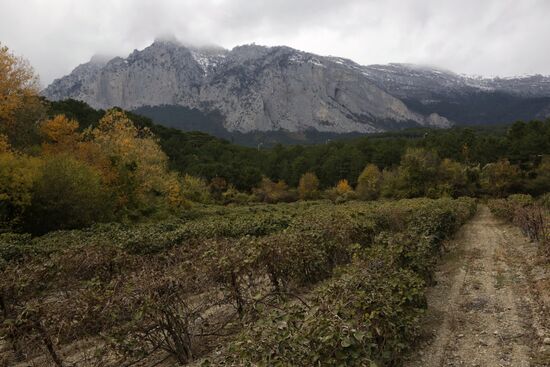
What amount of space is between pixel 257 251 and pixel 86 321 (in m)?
4.27

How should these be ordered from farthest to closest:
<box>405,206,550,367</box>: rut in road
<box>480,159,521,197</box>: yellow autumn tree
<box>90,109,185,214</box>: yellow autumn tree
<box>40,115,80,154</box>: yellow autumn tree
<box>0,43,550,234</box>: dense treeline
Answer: <box>480,159,521,197</box>: yellow autumn tree < <box>40,115,80,154</box>: yellow autumn tree < <box>90,109,185,214</box>: yellow autumn tree < <box>0,43,550,234</box>: dense treeline < <box>405,206,550,367</box>: rut in road

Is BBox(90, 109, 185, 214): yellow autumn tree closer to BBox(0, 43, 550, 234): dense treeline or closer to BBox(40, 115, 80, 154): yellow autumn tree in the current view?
BBox(0, 43, 550, 234): dense treeline

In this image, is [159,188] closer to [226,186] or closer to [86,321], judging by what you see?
[86,321]

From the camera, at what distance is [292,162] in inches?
4104

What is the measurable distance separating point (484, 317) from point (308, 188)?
238 ft

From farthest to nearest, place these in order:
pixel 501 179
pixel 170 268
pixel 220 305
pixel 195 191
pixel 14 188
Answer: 1. pixel 501 179
2. pixel 195 191
3. pixel 14 188
4. pixel 220 305
5. pixel 170 268

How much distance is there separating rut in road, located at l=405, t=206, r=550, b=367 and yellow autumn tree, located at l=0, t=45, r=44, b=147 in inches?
1317

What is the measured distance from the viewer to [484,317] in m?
11.2

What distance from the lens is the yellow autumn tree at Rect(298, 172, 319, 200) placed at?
81.0 metres

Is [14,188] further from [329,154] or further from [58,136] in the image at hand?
[329,154]

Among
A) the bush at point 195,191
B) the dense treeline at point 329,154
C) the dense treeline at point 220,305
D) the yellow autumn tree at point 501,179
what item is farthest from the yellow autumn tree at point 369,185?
the dense treeline at point 220,305

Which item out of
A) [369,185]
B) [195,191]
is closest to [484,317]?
[195,191]

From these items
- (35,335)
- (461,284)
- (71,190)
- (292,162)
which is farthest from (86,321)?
(292,162)

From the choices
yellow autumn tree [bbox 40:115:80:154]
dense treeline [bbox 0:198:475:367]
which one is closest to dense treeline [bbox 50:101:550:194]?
yellow autumn tree [bbox 40:115:80:154]
